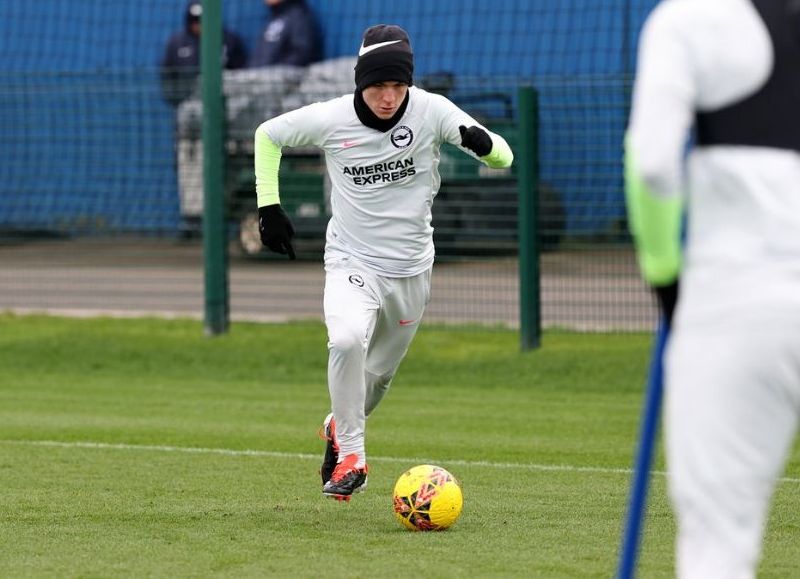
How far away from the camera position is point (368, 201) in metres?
8.30

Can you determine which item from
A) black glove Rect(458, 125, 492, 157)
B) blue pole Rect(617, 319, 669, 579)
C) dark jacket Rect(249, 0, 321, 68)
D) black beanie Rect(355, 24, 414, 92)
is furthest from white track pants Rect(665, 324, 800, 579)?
dark jacket Rect(249, 0, 321, 68)

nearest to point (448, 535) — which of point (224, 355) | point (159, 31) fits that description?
point (224, 355)

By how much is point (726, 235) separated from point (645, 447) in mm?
798

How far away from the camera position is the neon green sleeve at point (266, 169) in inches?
323

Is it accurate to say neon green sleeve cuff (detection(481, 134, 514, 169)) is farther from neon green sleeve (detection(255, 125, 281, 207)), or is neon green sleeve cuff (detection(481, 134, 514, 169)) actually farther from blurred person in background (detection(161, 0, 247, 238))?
blurred person in background (detection(161, 0, 247, 238))

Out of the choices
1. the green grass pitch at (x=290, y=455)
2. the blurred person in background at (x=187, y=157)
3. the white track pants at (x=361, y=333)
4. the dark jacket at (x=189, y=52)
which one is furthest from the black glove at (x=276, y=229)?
the dark jacket at (x=189, y=52)

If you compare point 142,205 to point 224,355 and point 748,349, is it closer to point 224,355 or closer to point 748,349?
point 224,355

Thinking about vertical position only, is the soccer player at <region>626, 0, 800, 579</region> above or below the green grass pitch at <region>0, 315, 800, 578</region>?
above

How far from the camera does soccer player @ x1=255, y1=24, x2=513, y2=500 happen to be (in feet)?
26.1

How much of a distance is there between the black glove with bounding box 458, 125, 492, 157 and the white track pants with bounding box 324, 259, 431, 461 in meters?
0.83

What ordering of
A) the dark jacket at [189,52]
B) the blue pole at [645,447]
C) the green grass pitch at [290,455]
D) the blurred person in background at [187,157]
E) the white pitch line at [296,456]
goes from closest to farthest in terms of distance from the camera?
1. the blue pole at [645,447]
2. the green grass pitch at [290,455]
3. the white pitch line at [296,456]
4. the blurred person in background at [187,157]
5. the dark jacket at [189,52]

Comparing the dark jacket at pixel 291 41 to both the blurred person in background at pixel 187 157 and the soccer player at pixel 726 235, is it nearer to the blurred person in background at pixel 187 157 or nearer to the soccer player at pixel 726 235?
the blurred person in background at pixel 187 157

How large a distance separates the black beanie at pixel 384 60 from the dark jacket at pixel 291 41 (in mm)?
12091

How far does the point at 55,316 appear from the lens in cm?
1719
